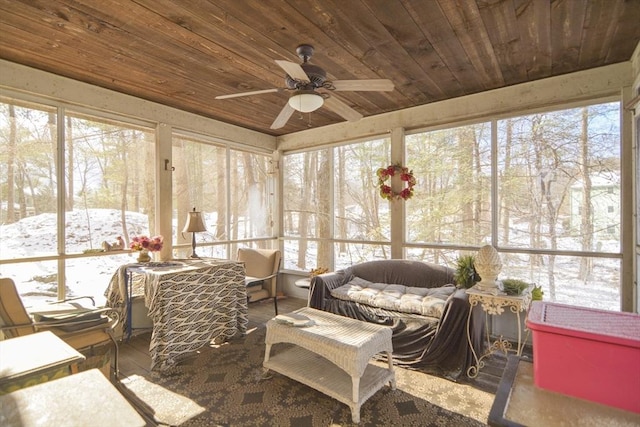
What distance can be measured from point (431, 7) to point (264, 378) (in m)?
3.00

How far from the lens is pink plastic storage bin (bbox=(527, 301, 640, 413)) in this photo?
0.65 meters

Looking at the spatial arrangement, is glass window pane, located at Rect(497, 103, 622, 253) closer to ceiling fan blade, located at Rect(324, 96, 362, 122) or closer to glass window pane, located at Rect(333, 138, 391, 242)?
glass window pane, located at Rect(333, 138, 391, 242)

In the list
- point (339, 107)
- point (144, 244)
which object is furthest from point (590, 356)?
point (144, 244)

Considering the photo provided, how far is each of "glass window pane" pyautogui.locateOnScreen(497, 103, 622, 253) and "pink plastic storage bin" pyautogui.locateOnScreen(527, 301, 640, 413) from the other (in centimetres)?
306

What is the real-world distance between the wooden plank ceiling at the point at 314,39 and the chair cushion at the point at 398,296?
7.22 ft

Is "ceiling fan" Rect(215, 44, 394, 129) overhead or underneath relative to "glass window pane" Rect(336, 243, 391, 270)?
overhead

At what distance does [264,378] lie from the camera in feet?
8.77

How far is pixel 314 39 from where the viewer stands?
250cm

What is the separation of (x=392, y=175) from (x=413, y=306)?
178 centimetres

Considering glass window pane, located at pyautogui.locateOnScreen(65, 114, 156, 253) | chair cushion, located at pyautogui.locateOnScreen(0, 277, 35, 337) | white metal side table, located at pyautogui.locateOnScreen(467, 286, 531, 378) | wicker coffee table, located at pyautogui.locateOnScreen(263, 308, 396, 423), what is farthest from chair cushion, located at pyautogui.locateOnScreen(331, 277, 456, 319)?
chair cushion, located at pyautogui.locateOnScreen(0, 277, 35, 337)

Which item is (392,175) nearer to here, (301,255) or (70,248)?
(301,255)

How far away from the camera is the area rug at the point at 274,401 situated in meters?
2.14

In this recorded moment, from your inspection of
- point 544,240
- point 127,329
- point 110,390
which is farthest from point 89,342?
point 544,240

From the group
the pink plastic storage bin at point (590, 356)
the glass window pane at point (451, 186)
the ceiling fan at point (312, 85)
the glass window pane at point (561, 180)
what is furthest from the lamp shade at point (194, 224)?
the pink plastic storage bin at point (590, 356)
